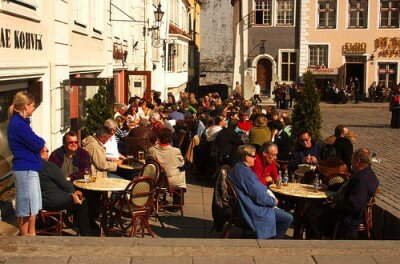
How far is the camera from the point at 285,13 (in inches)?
1833

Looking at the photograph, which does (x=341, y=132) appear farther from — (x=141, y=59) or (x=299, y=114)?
(x=141, y=59)

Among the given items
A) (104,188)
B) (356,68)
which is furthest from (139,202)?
(356,68)

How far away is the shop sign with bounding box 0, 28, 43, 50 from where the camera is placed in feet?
29.7

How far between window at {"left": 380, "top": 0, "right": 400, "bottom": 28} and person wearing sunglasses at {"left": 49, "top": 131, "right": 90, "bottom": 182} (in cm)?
3982

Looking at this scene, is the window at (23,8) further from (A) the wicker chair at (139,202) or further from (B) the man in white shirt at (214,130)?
(B) the man in white shirt at (214,130)

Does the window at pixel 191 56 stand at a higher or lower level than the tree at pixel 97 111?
higher

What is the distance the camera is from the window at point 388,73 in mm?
45344

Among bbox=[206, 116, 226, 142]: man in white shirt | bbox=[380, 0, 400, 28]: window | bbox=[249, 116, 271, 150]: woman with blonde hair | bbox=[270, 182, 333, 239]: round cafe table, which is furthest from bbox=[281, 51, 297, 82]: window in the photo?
bbox=[270, 182, 333, 239]: round cafe table

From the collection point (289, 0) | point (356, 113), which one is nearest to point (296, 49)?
point (289, 0)

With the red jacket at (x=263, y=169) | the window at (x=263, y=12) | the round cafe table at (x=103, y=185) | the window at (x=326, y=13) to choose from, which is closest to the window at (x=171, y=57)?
the window at (x=263, y=12)

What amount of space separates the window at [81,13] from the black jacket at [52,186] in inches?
282

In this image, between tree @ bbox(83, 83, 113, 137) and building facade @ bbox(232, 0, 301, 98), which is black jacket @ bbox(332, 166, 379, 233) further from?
building facade @ bbox(232, 0, 301, 98)

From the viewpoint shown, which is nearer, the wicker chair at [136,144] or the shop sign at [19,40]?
the shop sign at [19,40]

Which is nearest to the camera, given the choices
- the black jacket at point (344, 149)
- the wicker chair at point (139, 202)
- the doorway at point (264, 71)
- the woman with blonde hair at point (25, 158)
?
the woman with blonde hair at point (25, 158)
